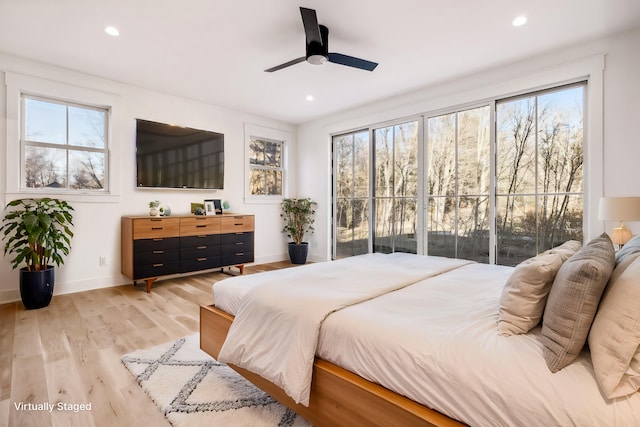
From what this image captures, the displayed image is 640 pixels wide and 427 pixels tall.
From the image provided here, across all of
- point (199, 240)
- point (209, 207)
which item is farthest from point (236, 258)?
point (209, 207)

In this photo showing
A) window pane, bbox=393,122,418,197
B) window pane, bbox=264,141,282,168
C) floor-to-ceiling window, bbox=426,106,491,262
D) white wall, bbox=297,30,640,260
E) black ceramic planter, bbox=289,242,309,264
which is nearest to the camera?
white wall, bbox=297,30,640,260

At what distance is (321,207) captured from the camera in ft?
19.5

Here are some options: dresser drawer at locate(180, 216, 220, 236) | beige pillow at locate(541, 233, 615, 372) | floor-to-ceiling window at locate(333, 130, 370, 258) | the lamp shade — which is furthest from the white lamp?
dresser drawer at locate(180, 216, 220, 236)

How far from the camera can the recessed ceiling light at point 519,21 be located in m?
2.76

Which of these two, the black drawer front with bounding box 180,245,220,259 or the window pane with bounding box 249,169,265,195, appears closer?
the black drawer front with bounding box 180,245,220,259

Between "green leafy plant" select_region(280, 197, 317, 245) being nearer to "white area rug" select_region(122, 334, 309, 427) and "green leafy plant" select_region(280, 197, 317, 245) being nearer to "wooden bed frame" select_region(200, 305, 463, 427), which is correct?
"white area rug" select_region(122, 334, 309, 427)

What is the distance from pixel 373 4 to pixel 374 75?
143cm

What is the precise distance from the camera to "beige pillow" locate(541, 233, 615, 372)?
101 cm

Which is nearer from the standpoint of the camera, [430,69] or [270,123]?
[430,69]

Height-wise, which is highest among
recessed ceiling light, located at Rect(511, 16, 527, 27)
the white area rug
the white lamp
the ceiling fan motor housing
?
recessed ceiling light, located at Rect(511, 16, 527, 27)

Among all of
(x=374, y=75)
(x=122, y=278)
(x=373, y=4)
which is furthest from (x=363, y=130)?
(x=122, y=278)

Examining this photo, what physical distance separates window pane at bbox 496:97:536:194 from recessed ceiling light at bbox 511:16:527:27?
112cm

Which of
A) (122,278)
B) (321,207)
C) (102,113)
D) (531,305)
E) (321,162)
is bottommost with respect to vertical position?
(122,278)

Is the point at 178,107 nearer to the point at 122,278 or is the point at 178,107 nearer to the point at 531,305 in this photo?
the point at 122,278
